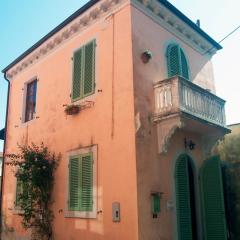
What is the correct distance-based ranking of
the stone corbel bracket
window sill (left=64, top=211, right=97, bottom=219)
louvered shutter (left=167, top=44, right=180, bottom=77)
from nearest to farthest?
the stone corbel bracket → window sill (left=64, top=211, right=97, bottom=219) → louvered shutter (left=167, top=44, right=180, bottom=77)

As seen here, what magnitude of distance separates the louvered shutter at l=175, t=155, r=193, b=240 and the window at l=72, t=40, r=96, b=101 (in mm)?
3280

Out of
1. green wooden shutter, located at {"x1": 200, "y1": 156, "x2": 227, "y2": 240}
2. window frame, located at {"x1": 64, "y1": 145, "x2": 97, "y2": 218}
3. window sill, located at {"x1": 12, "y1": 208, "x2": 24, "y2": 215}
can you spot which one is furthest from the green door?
window sill, located at {"x1": 12, "y1": 208, "x2": 24, "y2": 215}

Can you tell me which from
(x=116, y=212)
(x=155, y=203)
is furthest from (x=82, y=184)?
(x=155, y=203)

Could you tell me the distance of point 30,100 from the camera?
12.8 metres

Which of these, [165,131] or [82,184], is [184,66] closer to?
[165,131]

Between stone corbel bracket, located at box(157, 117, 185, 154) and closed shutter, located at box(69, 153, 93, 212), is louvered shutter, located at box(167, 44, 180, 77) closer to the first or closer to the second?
stone corbel bracket, located at box(157, 117, 185, 154)

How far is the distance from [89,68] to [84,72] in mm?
224

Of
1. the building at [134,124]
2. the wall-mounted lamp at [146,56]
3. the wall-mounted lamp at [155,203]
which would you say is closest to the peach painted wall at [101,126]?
the building at [134,124]

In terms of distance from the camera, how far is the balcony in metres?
A: 8.16

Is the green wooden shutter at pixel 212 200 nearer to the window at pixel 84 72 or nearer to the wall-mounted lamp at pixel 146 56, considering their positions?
the wall-mounted lamp at pixel 146 56

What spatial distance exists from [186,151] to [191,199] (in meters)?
1.39

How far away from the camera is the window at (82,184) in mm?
8688

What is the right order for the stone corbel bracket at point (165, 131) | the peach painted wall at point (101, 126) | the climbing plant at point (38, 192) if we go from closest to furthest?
the peach painted wall at point (101, 126), the stone corbel bracket at point (165, 131), the climbing plant at point (38, 192)

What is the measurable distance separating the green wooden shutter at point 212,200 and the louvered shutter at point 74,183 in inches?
139
